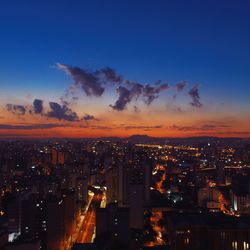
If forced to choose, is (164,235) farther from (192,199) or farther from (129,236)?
(192,199)

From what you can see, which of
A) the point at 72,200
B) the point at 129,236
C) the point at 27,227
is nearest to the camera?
the point at 129,236

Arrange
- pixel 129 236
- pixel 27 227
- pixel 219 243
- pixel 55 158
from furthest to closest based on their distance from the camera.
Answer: pixel 55 158 → pixel 27 227 → pixel 129 236 → pixel 219 243

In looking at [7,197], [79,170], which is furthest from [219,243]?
[79,170]

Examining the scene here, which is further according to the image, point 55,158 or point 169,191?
point 55,158

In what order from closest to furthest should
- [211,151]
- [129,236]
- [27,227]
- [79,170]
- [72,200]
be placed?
[129,236]
[27,227]
[72,200]
[79,170]
[211,151]

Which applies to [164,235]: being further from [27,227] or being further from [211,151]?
[211,151]

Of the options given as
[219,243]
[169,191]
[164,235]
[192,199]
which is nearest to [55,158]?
[169,191]

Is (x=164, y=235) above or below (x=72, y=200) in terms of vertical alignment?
below

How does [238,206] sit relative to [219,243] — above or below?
below

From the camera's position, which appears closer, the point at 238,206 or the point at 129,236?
the point at 129,236
